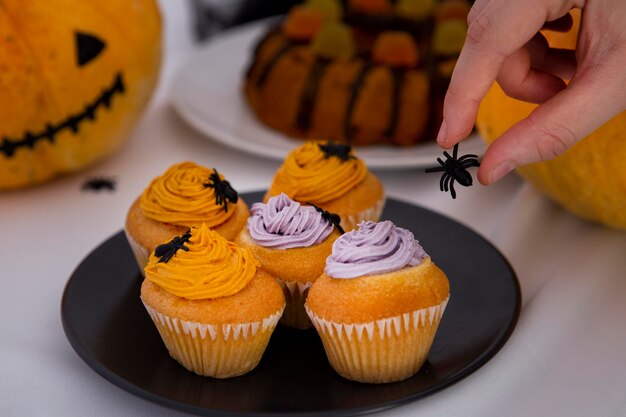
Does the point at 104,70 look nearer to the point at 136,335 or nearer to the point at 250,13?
the point at 136,335

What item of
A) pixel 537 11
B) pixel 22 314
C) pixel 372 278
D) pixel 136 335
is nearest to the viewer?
pixel 537 11

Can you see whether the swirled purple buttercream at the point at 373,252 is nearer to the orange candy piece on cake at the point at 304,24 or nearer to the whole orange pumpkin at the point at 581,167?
the whole orange pumpkin at the point at 581,167

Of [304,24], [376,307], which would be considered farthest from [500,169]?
[304,24]

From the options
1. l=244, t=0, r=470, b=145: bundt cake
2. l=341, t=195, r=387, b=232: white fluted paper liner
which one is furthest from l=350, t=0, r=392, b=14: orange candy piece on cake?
l=341, t=195, r=387, b=232: white fluted paper liner

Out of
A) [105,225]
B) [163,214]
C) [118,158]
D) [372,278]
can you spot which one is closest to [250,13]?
[118,158]

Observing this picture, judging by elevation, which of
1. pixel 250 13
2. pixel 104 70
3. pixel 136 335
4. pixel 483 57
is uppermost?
pixel 483 57

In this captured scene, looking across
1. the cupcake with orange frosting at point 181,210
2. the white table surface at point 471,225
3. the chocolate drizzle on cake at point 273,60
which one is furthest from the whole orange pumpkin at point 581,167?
the chocolate drizzle on cake at point 273,60

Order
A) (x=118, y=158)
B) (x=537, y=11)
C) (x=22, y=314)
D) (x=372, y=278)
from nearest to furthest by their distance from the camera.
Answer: (x=537, y=11) → (x=372, y=278) → (x=22, y=314) → (x=118, y=158)
